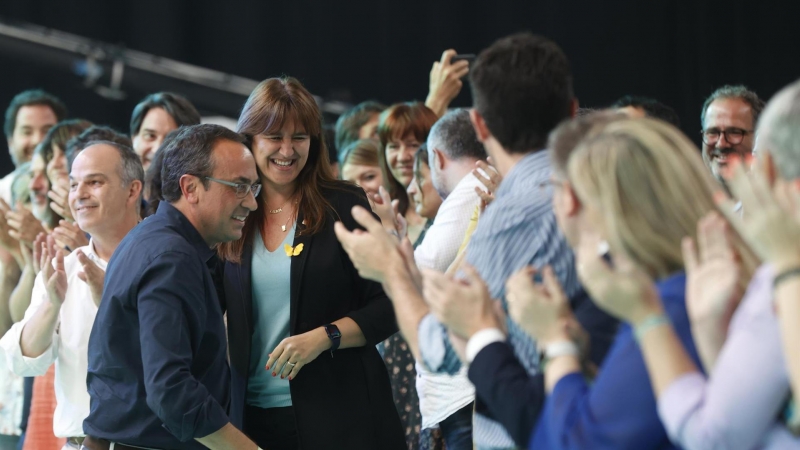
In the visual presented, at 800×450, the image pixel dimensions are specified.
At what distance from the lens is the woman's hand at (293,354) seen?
2664 millimetres

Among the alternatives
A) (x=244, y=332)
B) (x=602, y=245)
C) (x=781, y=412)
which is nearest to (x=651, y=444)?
(x=781, y=412)

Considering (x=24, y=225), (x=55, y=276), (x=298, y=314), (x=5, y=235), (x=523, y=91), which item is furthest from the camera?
(x=5, y=235)

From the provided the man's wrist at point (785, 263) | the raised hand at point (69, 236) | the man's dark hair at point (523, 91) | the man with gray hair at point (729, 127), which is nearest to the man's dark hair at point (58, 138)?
the raised hand at point (69, 236)

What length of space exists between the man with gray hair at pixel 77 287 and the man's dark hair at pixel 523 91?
4.84 feet

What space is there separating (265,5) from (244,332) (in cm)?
396

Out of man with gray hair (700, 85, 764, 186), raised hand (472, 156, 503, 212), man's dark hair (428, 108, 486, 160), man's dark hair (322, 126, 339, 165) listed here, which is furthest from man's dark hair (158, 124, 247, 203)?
man's dark hair (322, 126, 339, 165)

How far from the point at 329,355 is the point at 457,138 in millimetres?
868

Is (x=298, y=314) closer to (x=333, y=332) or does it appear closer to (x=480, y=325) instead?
(x=333, y=332)

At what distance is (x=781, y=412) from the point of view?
54.6 inches

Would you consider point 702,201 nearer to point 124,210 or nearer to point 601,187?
point 601,187

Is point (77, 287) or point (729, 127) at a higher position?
point (729, 127)

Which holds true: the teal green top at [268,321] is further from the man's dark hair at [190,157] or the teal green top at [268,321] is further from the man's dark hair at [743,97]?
the man's dark hair at [743,97]

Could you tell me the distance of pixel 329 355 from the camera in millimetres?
2816

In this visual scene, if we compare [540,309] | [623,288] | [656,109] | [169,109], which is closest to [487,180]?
[656,109]
